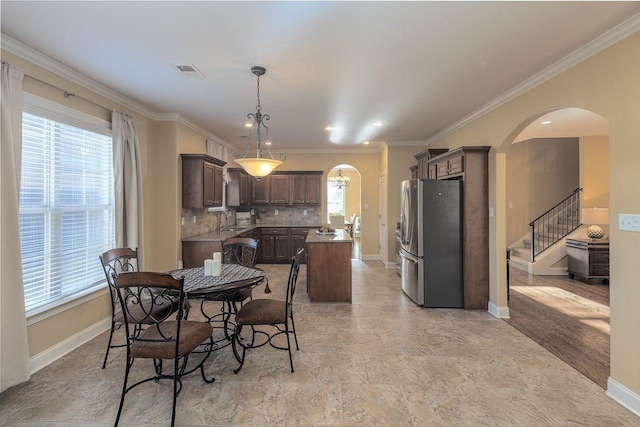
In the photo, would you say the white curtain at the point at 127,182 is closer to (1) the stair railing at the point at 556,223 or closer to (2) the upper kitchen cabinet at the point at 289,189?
(2) the upper kitchen cabinet at the point at 289,189

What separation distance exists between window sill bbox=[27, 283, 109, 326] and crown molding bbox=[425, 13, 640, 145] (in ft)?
16.9

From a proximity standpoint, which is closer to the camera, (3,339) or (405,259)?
(3,339)

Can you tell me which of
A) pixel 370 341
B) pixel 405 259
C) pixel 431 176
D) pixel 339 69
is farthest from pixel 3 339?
pixel 431 176

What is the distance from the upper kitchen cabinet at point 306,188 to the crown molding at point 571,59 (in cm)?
396

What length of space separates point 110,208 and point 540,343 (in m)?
5.02

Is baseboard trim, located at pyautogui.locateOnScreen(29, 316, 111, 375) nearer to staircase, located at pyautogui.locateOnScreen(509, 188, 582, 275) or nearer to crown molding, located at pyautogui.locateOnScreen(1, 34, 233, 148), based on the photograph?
crown molding, located at pyautogui.locateOnScreen(1, 34, 233, 148)

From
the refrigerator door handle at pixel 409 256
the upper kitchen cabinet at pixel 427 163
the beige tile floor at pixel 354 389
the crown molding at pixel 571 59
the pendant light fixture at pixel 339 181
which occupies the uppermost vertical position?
the crown molding at pixel 571 59

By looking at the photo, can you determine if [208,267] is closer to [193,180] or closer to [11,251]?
[11,251]

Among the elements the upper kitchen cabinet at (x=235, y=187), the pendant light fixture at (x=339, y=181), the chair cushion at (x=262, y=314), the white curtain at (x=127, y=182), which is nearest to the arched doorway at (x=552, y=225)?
the chair cushion at (x=262, y=314)

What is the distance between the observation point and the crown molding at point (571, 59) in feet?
7.11

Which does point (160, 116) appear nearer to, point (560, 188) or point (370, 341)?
point (370, 341)

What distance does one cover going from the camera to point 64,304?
117 inches

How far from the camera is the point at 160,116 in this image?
4.46 meters

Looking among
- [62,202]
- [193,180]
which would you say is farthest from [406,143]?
[62,202]
